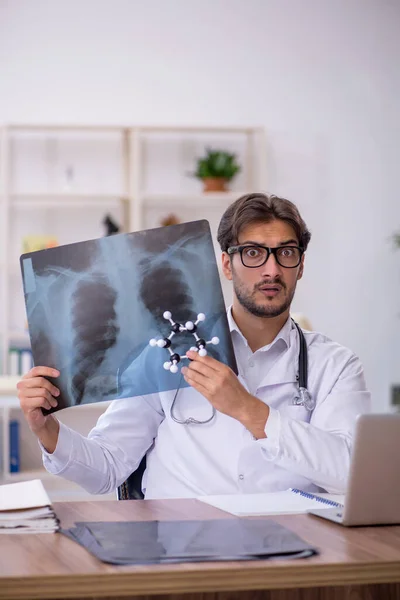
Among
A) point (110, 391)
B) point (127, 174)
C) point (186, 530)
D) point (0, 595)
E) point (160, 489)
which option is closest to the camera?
point (0, 595)

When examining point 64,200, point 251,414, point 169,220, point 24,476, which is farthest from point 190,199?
point 251,414

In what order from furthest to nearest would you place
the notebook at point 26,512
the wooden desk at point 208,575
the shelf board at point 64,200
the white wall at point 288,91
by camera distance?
the white wall at point 288,91 < the shelf board at point 64,200 < the notebook at point 26,512 < the wooden desk at point 208,575

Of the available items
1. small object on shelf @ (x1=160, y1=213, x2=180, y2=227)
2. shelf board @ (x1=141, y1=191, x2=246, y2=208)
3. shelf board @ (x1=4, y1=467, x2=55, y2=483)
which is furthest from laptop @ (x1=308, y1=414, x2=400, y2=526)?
small object on shelf @ (x1=160, y1=213, x2=180, y2=227)

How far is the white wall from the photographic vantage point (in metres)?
5.86

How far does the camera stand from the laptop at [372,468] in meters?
1.44

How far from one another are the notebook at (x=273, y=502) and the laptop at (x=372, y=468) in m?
0.15

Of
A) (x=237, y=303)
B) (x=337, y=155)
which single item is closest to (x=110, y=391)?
(x=237, y=303)

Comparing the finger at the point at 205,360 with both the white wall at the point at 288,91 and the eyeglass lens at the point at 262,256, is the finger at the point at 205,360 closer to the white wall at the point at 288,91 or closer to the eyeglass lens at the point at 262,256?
the eyeglass lens at the point at 262,256

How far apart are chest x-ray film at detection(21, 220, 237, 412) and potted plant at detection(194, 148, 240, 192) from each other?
3856mm

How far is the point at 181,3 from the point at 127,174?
4.03ft

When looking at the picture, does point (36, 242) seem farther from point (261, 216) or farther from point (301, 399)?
point (301, 399)

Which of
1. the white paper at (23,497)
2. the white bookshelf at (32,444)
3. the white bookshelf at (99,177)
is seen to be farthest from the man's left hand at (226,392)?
the white bookshelf at (99,177)

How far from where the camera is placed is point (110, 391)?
1.89m

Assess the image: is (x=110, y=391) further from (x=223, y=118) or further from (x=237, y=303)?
(x=223, y=118)
